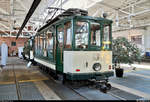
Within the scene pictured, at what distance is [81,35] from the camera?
4422 mm

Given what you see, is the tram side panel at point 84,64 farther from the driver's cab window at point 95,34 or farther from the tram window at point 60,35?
the tram window at point 60,35

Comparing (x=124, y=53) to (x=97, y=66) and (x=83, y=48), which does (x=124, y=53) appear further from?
(x=83, y=48)

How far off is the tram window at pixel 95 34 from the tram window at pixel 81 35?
0.84 ft

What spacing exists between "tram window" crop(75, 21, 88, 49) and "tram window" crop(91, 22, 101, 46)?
26 centimetres

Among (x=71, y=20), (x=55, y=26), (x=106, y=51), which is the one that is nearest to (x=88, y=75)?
(x=106, y=51)

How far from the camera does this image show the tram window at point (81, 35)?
4354mm

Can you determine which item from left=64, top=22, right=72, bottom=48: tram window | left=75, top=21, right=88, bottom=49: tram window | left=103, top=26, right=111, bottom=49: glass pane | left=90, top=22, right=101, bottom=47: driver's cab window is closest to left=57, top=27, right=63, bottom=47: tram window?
left=64, top=22, right=72, bottom=48: tram window

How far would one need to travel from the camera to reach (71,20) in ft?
14.3

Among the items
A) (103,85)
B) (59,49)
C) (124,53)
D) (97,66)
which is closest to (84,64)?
(97,66)

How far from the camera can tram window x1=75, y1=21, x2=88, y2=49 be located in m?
4.35

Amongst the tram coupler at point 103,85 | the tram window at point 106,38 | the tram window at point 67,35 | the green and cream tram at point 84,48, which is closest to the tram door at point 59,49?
the green and cream tram at point 84,48

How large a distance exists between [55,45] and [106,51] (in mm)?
1945

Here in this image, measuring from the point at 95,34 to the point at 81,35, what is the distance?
0.56 meters

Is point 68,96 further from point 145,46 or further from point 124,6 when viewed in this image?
point 145,46
